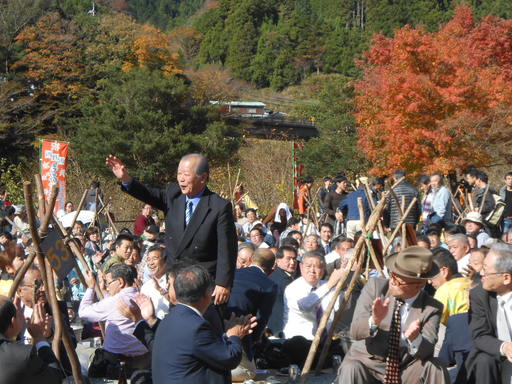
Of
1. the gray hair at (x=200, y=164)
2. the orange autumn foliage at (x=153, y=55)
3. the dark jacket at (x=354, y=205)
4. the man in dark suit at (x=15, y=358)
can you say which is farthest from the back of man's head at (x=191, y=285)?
the orange autumn foliage at (x=153, y=55)

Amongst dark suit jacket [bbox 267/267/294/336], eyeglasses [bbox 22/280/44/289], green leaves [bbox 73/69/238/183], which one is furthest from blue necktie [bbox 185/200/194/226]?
green leaves [bbox 73/69/238/183]

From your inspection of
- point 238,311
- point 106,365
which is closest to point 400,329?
point 238,311

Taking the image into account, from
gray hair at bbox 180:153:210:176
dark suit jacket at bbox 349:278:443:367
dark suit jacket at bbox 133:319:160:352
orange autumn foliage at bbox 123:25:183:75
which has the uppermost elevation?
orange autumn foliage at bbox 123:25:183:75

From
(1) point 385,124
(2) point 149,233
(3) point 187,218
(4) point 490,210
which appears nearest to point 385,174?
(1) point 385,124

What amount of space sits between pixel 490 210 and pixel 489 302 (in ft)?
21.6

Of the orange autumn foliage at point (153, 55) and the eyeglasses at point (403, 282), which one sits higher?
the orange autumn foliage at point (153, 55)

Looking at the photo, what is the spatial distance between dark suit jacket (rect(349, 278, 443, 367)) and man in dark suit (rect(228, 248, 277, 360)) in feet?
4.74

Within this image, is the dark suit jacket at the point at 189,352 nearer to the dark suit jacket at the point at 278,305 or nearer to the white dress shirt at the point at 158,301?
the white dress shirt at the point at 158,301

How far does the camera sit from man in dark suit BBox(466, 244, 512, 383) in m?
4.88

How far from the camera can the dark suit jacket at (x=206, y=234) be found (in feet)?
17.5

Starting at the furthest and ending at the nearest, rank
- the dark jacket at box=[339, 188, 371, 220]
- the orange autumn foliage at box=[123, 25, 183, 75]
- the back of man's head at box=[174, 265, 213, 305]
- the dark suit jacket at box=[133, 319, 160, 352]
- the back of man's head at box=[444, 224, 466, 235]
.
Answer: the orange autumn foliage at box=[123, 25, 183, 75] → the dark jacket at box=[339, 188, 371, 220] → the back of man's head at box=[444, 224, 466, 235] → the dark suit jacket at box=[133, 319, 160, 352] → the back of man's head at box=[174, 265, 213, 305]

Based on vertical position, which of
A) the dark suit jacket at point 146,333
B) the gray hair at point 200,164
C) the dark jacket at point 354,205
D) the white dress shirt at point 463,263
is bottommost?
the dark jacket at point 354,205

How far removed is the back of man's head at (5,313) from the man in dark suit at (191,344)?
0.81 metres

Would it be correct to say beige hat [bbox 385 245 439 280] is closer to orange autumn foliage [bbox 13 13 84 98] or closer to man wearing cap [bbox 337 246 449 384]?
man wearing cap [bbox 337 246 449 384]
